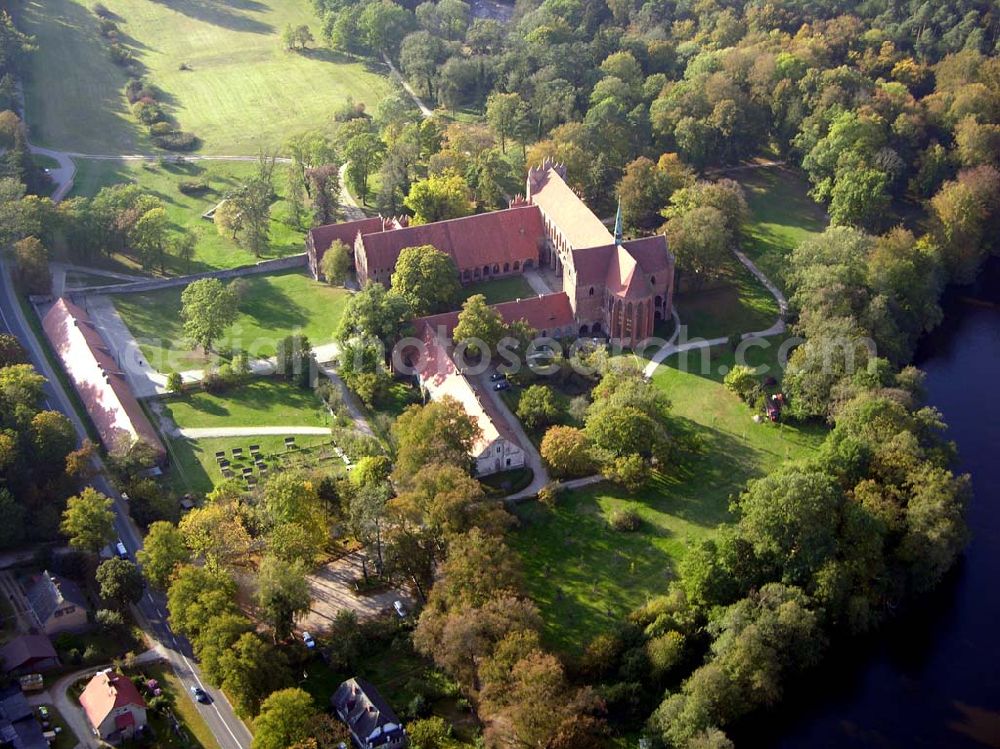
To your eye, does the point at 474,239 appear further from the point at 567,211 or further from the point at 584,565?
the point at 584,565

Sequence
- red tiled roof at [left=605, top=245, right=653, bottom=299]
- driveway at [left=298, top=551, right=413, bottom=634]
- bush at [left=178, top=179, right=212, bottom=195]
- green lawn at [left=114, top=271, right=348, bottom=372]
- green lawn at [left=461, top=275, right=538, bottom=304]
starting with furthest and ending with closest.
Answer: bush at [left=178, top=179, right=212, bottom=195], green lawn at [left=461, top=275, right=538, bottom=304], green lawn at [left=114, top=271, right=348, bottom=372], red tiled roof at [left=605, top=245, right=653, bottom=299], driveway at [left=298, top=551, right=413, bottom=634]

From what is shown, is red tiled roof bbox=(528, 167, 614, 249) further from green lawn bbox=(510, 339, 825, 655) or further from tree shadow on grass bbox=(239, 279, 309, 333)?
tree shadow on grass bbox=(239, 279, 309, 333)

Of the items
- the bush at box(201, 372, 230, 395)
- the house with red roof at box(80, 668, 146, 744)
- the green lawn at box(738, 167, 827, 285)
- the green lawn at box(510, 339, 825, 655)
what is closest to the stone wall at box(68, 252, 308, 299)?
the bush at box(201, 372, 230, 395)

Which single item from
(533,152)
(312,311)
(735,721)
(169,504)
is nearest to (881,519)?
(735,721)

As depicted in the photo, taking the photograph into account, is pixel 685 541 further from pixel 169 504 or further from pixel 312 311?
pixel 312 311

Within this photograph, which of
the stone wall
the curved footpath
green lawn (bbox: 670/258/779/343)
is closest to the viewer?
the curved footpath

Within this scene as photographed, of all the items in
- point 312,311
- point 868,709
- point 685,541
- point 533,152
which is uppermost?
point 533,152
